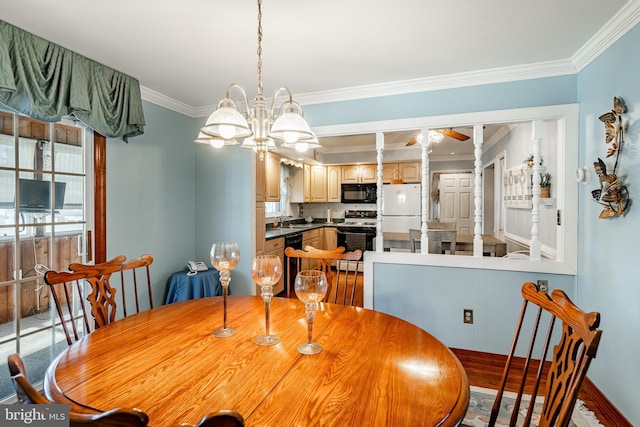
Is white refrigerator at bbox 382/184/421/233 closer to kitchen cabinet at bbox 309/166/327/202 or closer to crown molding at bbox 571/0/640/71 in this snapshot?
kitchen cabinet at bbox 309/166/327/202

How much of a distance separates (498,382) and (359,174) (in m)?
4.58

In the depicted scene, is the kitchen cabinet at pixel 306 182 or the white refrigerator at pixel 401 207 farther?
the kitchen cabinet at pixel 306 182

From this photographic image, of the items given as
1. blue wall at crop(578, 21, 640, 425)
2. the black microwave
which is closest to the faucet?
the black microwave

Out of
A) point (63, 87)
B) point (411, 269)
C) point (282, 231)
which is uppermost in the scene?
point (63, 87)

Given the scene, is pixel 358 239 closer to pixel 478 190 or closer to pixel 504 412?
pixel 478 190

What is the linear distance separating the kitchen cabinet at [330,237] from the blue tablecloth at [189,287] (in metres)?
3.14

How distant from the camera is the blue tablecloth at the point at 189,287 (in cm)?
312

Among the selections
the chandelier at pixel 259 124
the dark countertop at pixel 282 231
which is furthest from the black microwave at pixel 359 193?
the chandelier at pixel 259 124

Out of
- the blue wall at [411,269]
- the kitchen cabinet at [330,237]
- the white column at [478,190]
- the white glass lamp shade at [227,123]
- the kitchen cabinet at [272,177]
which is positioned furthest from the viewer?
the kitchen cabinet at [330,237]

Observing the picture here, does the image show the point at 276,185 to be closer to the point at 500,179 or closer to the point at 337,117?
the point at 337,117

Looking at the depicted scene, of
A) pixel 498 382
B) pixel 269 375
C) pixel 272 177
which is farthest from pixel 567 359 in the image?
pixel 272 177

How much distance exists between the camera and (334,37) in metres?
2.12

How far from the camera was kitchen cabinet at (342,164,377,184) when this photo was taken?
6.38m

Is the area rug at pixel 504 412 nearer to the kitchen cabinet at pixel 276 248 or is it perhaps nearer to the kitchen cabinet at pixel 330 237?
the kitchen cabinet at pixel 276 248
